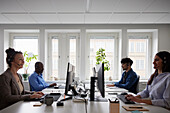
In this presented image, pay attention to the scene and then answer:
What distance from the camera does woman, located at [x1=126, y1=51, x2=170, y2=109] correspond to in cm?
170

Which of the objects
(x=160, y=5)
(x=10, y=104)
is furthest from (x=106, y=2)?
(x=10, y=104)

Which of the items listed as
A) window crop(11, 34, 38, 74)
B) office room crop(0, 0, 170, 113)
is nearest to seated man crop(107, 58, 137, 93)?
office room crop(0, 0, 170, 113)

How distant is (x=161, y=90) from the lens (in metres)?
1.82

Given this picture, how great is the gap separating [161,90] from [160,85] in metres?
0.06

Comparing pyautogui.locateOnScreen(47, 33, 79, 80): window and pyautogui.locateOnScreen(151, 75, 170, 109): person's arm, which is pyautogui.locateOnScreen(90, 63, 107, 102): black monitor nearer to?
pyautogui.locateOnScreen(151, 75, 170, 109): person's arm

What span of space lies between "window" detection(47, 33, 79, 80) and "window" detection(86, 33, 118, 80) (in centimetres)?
49

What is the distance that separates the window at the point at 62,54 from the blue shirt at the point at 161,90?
349 centimetres

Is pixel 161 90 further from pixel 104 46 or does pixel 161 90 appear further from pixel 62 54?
pixel 62 54

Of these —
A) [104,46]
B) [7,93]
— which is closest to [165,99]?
[7,93]

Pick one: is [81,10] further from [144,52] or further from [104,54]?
[144,52]

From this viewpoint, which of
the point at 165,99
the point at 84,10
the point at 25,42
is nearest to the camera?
the point at 165,99

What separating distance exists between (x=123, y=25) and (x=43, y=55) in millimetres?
2738

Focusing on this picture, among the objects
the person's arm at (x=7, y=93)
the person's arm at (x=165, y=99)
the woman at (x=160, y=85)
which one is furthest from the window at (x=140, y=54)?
the person's arm at (x=7, y=93)

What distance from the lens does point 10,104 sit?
6.04ft
